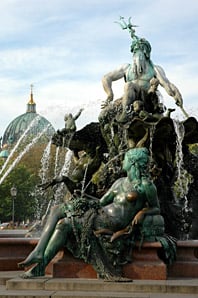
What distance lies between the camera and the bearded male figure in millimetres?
14086

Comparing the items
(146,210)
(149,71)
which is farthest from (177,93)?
(146,210)

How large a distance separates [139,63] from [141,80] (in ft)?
1.49

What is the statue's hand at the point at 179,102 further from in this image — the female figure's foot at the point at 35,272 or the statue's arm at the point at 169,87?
the female figure's foot at the point at 35,272

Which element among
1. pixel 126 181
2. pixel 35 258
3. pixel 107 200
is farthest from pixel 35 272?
pixel 126 181

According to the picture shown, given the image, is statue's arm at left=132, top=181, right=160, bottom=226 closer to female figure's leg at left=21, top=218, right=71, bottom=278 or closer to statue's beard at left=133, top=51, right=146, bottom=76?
female figure's leg at left=21, top=218, right=71, bottom=278

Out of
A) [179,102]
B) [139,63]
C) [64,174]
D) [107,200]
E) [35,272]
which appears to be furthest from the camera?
[64,174]

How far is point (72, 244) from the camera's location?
9062 millimetres

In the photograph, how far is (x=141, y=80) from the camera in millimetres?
14688

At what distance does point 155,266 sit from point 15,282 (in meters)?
1.97

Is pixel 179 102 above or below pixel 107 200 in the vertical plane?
above

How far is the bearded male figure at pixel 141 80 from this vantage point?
1409 cm

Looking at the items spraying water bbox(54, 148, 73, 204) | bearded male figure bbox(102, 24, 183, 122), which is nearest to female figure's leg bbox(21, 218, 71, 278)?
bearded male figure bbox(102, 24, 183, 122)

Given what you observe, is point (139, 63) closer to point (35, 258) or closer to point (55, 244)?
point (55, 244)

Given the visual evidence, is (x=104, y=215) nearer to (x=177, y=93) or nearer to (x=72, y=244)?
(x=72, y=244)
